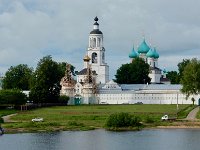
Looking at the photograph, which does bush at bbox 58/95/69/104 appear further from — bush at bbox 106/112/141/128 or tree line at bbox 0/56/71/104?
bush at bbox 106/112/141/128

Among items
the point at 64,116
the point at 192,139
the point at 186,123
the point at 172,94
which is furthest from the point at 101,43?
the point at 192,139

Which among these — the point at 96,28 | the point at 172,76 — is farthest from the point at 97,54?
the point at 172,76

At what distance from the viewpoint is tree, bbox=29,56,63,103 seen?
111 meters

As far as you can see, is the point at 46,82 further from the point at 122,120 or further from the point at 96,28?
the point at 122,120

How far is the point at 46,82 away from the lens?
370 feet

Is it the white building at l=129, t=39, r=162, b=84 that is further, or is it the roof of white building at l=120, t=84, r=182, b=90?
the white building at l=129, t=39, r=162, b=84

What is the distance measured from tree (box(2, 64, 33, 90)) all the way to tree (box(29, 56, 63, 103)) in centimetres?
1351

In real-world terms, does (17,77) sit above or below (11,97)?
above

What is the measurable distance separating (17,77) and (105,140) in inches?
3061

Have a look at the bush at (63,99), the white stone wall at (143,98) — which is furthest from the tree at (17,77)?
the white stone wall at (143,98)

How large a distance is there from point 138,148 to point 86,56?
8973 centimetres

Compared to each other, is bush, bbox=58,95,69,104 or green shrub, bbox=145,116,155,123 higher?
bush, bbox=58,95,69,104

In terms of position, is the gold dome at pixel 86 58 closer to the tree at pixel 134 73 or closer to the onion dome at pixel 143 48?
the tree at pixel 134 73

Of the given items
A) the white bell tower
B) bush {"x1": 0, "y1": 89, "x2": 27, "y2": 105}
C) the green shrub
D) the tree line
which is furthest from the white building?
the green shrub
